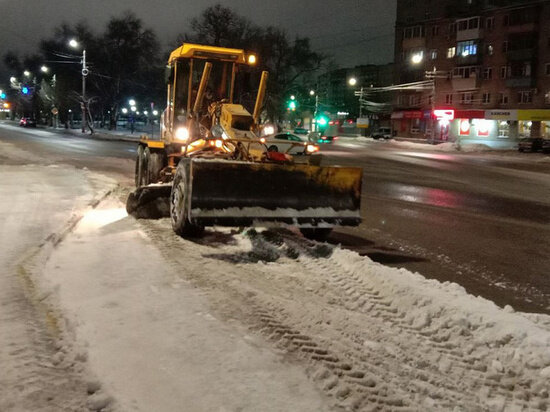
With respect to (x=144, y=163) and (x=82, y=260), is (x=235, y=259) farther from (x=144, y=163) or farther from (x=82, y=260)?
(x=144, y=163)

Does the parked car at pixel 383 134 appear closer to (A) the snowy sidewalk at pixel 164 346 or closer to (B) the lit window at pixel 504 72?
(B) the lit window at pixel 504 72

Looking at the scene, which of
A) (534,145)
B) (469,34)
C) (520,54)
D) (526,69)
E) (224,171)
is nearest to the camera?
(224,171)

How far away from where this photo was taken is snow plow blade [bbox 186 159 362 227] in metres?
7.83

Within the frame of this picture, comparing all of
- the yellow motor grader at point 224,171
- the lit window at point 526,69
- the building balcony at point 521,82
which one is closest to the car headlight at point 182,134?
the yellow motor grader at point 224,171

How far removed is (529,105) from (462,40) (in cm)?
1219

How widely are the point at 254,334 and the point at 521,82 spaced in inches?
2519

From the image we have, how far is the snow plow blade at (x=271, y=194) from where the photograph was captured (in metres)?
7.83

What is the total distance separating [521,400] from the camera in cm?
385

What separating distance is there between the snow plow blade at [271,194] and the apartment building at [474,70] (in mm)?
56596

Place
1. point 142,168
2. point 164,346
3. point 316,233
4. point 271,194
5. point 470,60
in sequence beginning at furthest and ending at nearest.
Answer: point 470,60 < point 142,168 < point 316,233 < point 271,194 < point 164,346

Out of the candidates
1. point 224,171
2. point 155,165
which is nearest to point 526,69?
point 155,165

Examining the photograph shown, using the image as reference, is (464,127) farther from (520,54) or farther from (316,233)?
(316,233)

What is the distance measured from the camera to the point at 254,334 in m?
4.74

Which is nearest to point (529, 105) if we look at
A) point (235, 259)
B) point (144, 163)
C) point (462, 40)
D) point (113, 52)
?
point (462, 40)
